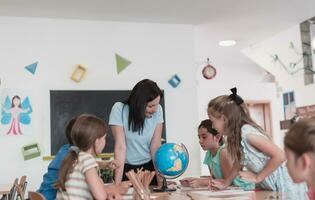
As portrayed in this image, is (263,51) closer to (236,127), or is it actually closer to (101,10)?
(101,10)

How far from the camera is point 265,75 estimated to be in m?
7.42

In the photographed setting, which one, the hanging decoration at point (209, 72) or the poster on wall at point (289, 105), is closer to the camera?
the poster on wall at point (289, 105)

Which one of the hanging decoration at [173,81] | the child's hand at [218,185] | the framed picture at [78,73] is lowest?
the child's hand at [218,185]

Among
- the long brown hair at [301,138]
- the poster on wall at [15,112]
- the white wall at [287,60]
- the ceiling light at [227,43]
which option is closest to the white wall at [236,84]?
the ceiling light at [227,43]

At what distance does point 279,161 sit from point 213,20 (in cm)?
353

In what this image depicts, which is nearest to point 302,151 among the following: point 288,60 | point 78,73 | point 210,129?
point 210,129

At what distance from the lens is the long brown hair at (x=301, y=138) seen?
1.27 meters

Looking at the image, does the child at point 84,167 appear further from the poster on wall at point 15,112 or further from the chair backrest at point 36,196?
the poster on wall at point 15,112

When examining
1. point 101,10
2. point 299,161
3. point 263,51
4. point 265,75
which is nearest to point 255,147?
point 299,161

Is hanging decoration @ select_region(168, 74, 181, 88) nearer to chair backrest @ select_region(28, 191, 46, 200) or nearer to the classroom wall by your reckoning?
the classroom wall

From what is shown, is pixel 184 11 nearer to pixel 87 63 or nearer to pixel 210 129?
pixel 87 63

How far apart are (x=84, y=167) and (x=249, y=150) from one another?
807mm

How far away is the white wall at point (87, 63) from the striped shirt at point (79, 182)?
2.95m

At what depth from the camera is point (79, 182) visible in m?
1.88
